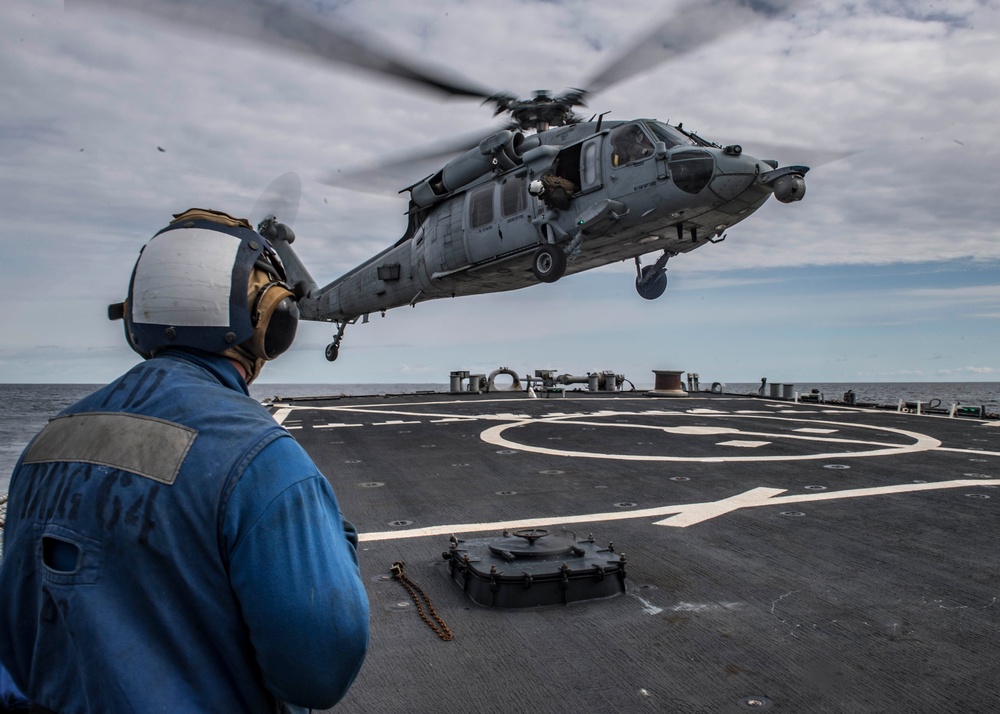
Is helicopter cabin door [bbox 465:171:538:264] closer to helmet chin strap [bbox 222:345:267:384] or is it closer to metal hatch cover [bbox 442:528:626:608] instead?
metal hatch cover [bbox 442:528:626:608]

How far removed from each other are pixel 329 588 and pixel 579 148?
1490cm

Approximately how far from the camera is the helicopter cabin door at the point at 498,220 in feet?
53.1

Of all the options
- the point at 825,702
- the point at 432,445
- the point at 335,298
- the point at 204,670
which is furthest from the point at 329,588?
the point at 335,298

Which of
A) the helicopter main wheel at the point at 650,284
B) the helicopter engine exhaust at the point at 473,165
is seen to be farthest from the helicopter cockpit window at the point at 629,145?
the helicopter main wheel at the point at 650,284

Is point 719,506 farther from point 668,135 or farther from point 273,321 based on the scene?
point 668,135

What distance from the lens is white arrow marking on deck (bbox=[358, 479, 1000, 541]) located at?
592cm

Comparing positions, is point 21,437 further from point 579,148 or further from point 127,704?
point 127,704

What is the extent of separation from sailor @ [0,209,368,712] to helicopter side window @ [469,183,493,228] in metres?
15.4

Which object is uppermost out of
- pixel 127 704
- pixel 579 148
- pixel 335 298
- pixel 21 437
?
pixel 579 148

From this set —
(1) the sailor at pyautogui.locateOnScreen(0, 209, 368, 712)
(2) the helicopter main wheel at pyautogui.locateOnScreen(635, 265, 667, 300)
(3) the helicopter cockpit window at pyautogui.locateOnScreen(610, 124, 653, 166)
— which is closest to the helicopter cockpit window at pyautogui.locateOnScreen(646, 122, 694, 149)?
(3) the helicopter cockpit window at pyautogui.locateOnScreen(610, 124, 653, 166)

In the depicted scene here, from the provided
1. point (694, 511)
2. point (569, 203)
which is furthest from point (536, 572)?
point (569, 203)

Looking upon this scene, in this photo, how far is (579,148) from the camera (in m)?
15.4

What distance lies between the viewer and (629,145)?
47.6ft

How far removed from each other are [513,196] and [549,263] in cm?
199
